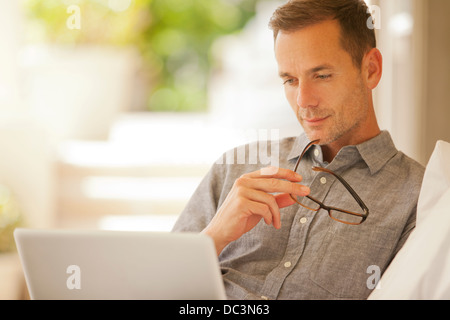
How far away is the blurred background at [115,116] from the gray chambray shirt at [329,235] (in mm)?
169

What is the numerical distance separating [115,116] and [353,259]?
8.58ft

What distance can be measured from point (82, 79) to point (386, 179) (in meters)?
2.48

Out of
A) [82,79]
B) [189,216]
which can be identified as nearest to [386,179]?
[189,216]

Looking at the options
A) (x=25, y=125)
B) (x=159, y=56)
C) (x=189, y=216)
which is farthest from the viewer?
(x=159, y=56)

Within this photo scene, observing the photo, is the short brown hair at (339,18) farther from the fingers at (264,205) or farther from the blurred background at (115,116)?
the fingers at (264,205)

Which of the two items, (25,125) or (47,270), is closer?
(47,270)

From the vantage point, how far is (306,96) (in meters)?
0.98

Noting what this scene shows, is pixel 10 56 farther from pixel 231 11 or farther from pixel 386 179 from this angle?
pixel 231 11

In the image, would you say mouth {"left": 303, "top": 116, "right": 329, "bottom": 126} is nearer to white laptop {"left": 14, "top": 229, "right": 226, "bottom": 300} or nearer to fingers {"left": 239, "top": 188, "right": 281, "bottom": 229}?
fingers {"left": 239, "top": 188, "right": 281, "bottom": 229}

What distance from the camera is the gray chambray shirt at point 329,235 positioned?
94 cm

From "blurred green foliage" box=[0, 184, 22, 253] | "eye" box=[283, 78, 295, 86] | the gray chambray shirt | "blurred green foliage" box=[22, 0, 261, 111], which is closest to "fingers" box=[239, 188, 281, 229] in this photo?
the gray chambray shirt

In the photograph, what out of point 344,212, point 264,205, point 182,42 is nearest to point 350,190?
point 344,212

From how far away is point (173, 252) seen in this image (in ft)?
2.20

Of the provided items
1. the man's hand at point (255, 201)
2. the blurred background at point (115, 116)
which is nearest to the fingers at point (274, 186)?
the man's hand at point (255, 201)
